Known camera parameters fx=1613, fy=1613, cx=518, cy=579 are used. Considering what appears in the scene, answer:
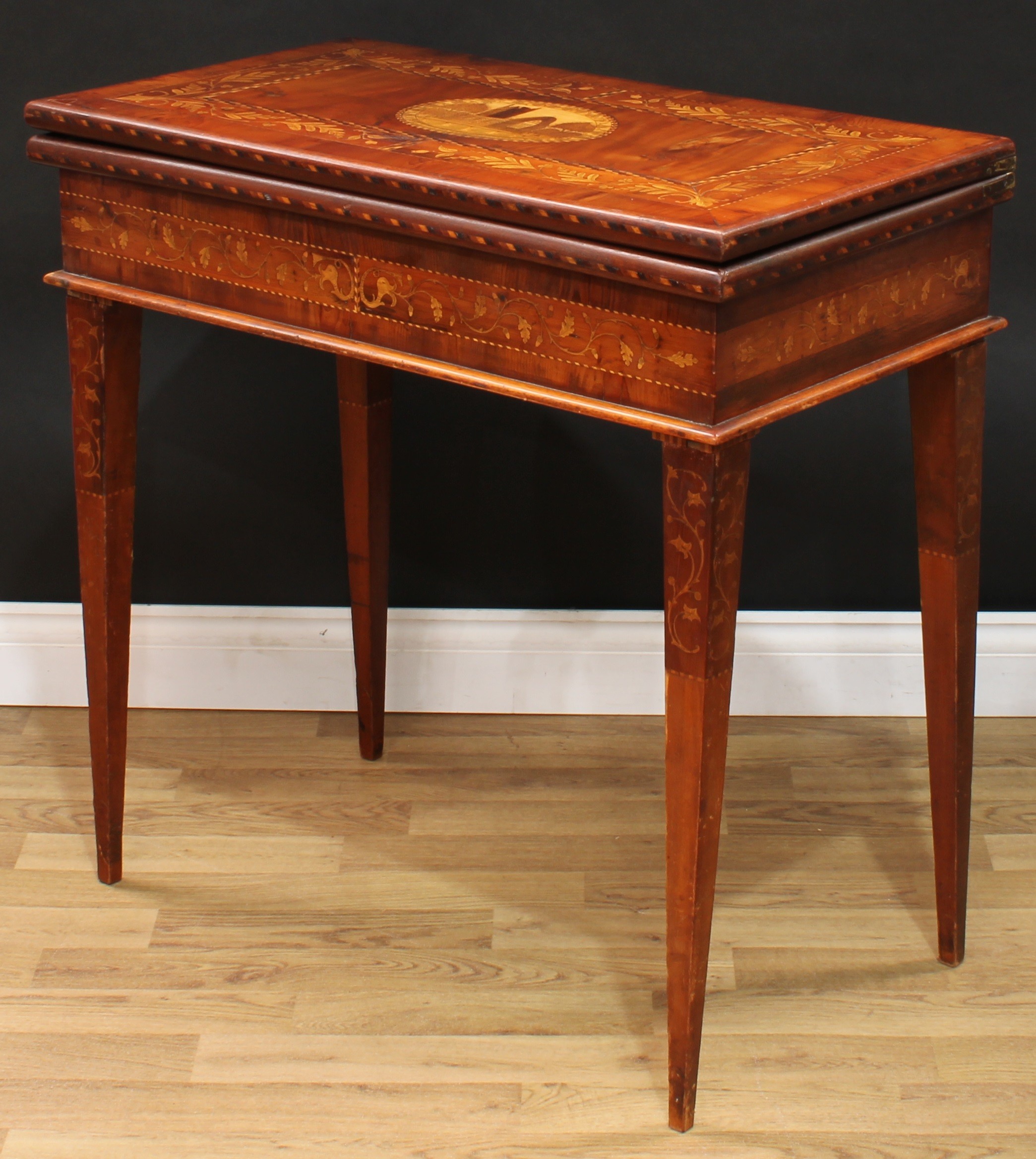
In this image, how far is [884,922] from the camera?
79.8 inches

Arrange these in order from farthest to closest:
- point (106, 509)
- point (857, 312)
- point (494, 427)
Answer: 1. point (494, 427)
2. point (106, 509)
3. point (857, 312)

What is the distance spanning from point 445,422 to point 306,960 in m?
0.84

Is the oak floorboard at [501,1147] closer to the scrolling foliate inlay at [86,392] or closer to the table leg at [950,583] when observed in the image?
the table leg at [950,583]

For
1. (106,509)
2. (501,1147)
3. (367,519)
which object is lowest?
(501,1147)

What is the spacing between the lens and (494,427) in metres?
2.40

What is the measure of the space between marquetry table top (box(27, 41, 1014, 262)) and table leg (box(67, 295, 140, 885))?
241 millimetres

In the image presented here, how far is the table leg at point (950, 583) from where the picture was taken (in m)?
1.69

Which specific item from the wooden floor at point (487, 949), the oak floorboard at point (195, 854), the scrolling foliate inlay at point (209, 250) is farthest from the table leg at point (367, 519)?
the scrolling foliate inlay at point (209, 250)

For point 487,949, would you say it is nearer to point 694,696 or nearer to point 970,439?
point 694,696

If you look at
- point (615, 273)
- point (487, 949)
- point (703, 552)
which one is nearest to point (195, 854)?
point (487, 949)

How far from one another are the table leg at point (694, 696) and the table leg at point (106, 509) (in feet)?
2.31

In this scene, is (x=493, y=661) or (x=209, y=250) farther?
(x=493, y=661)

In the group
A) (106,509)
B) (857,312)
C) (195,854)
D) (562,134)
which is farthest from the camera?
(195,854)

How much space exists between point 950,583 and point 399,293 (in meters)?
0.68
